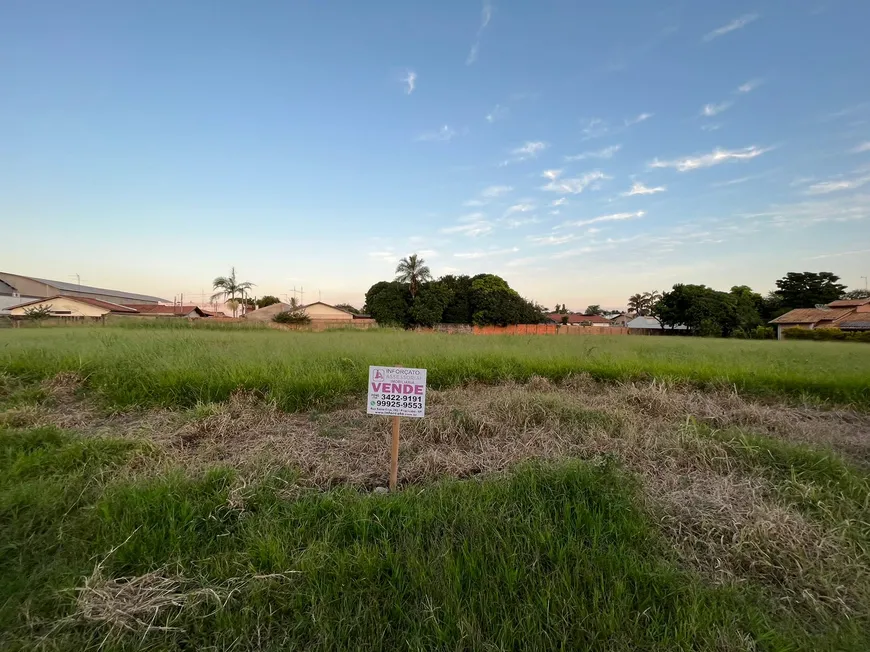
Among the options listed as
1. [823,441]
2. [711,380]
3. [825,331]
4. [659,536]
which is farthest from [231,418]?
[825,331]

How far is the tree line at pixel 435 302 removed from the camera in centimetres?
4303

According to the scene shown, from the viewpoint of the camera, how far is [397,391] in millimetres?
3273

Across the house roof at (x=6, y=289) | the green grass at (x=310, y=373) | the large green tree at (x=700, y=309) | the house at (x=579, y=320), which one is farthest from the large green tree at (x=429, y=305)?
the house roof at (x=6, y=289)

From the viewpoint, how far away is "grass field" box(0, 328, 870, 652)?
177 centimetres

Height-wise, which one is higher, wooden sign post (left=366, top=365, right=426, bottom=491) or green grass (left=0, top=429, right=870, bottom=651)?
wooden sign post (left=366, top=365, right=426, bottom=491)

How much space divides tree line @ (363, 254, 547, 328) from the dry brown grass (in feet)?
121

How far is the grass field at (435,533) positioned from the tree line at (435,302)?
3834 cm

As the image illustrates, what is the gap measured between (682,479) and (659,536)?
106cm

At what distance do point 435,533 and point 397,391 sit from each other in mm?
1224

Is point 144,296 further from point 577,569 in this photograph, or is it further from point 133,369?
point 577,569

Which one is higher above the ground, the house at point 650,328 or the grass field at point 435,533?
the house at point 650,328

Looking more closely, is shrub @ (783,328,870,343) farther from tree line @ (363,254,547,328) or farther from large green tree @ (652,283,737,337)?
tree line @ (363,254,547,328)

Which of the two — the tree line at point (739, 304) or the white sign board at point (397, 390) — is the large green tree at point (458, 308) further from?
the white sign board at point (397, 390)

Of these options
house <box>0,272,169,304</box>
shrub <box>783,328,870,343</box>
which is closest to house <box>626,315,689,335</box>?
shrub <box>783,328,870,343</box>
